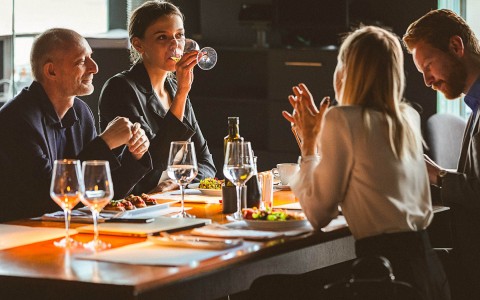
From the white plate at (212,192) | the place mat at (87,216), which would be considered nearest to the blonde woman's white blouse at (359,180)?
the place mat at (87,216)

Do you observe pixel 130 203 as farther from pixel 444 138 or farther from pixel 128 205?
pixel 444 138

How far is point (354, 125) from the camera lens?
260 centimetres

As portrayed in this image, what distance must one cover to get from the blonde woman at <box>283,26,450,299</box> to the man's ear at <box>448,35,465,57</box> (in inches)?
31.8

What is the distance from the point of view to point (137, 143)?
3.52 meters

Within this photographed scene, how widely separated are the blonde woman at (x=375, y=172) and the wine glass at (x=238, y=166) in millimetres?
242

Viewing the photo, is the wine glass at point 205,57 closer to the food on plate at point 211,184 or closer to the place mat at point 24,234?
the food on plate at point 211,184

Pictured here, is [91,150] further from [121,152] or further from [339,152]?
[339,152]

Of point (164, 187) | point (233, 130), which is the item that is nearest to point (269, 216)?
point (233, 130)

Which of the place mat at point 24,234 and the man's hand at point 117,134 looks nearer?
the place mat at point 24,234

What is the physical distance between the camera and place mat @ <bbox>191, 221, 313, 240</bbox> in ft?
8.43

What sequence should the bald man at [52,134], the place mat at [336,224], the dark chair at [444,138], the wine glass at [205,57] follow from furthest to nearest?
the dark chair at [444,138]
the wine glass at [205,57]
the bald man at [52,134]
the place mat at [336,224]

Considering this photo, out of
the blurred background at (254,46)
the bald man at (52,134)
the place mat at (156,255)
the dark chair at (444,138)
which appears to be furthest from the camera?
the blurred background at (254,46)

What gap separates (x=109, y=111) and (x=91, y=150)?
75 cm

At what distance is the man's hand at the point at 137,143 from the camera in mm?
3504
